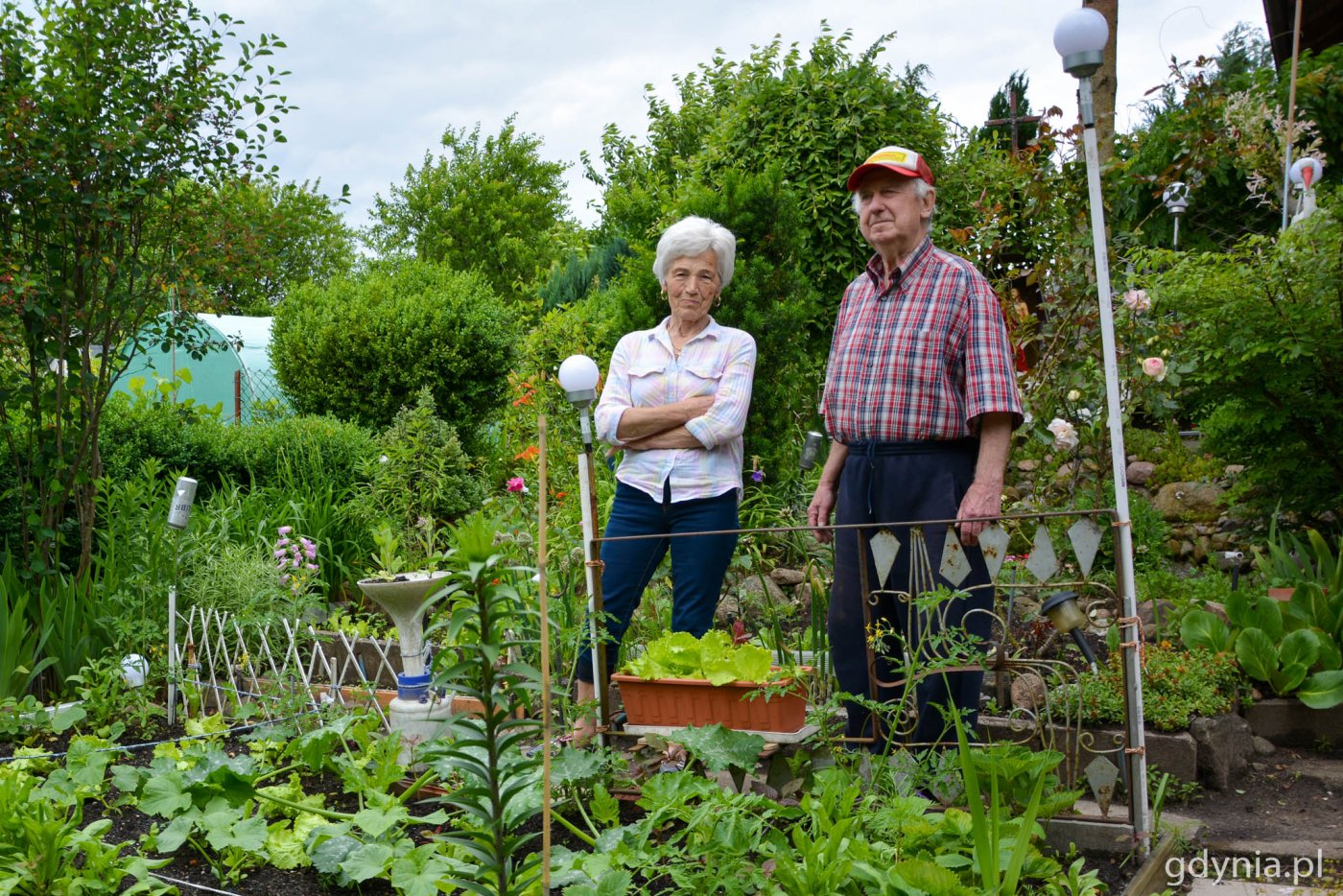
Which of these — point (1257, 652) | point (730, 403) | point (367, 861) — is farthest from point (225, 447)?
point (1257, 652)

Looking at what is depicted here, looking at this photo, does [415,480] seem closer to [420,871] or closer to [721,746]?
[721,746]

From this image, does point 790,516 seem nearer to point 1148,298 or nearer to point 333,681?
point 1148,298

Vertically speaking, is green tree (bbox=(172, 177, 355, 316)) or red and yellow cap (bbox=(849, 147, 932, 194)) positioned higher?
green tree (bbox=(172, 177, 355, 316))

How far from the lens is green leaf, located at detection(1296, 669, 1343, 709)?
329 cm

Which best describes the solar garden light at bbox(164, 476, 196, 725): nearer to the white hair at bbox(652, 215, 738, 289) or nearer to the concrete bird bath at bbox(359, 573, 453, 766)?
the concrete bird bath at bbox(359, 573, 453, 766)

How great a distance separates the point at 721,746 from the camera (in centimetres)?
229

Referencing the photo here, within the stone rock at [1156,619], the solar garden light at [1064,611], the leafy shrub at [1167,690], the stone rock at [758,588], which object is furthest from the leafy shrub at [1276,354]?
the solar garden light at [1064,611]

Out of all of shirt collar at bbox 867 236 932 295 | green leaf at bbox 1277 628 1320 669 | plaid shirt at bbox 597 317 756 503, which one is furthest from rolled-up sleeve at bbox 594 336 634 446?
green leaf at bbox 1277 628 1320 669

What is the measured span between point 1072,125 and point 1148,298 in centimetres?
79

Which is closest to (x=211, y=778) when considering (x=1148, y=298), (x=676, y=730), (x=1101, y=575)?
(x=676, y=730)

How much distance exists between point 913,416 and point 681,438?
688 mm

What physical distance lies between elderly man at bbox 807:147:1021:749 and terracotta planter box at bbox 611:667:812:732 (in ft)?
0.63

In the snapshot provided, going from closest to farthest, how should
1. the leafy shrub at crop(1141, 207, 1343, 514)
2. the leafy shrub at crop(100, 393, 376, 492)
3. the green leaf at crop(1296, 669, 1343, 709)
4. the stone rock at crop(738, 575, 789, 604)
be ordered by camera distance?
the green leaf at crop(1296, 669, 1343, 709)
the leafy shrub at crop(1141, 207, 1343, 514)
the stone rock at crop(738, 575, 789, 604)
the leafy shrub at crop(100, 393, 376, 492)

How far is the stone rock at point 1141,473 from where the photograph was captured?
6.39 metres
